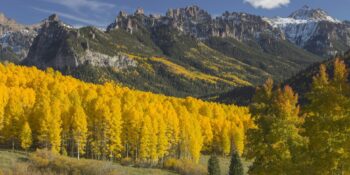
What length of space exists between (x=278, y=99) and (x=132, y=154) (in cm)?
7618

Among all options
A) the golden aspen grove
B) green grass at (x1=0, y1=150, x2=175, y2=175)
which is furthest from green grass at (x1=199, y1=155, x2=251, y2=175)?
green grass at (x1=0, y1=150, x2=175, y2=175)

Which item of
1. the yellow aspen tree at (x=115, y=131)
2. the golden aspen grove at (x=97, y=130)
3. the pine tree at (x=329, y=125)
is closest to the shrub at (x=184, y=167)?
the golden aspen grove at (x=97, y=130)

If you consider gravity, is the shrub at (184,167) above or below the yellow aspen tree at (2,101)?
below

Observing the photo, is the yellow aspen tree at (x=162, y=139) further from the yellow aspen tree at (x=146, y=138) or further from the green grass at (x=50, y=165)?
the green grass at (x=50, y=165)

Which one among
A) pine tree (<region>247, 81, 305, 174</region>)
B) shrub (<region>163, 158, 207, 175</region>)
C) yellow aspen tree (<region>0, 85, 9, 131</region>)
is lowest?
shrub (<region>163, 158, 207, 175</region>)

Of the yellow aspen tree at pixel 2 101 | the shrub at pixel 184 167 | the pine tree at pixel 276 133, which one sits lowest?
the shrub at pixel 184 167

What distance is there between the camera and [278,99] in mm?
32438

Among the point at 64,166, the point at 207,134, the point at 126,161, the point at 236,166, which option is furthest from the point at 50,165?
the point at 207,134

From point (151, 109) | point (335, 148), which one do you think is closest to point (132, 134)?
point (151, 109)

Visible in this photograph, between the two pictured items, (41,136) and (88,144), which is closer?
(41,136)

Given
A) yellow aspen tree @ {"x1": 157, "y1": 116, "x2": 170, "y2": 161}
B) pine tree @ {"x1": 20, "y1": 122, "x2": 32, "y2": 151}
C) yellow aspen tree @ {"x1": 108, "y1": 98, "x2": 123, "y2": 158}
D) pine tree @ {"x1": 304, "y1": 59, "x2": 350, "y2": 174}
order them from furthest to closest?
yellow aspen tree @ {"x1": 157, "y1": 116, "x2": 170, "y2": 161}
yellow aspen tree @ {"x1": 108, "y1": 98, "x2": 123, "y2": 158}
pine tree @ {"x1": 20, "y1": 122, "x2": 32, "y2": 151}
pine tree @ {"x1": 304, "y1": 59, "x2": 350, "y2": 174}

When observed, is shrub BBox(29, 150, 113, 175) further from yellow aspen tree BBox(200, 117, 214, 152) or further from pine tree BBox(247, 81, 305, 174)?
pine tree BBox(247, 81, 305, 174)

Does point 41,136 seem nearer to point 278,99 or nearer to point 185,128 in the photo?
point 185,128

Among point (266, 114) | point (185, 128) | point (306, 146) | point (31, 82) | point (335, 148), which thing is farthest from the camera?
point (31, 82)
